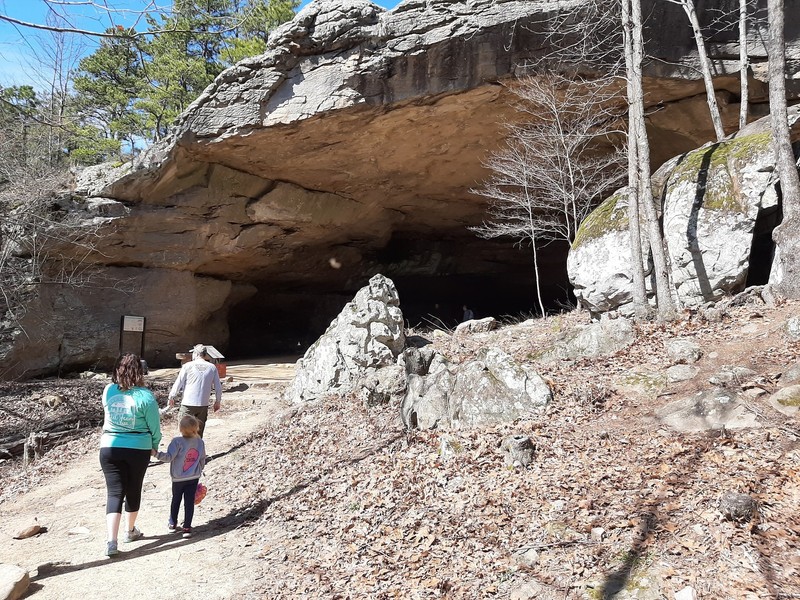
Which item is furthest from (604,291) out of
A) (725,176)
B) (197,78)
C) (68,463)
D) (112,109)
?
(112,109)

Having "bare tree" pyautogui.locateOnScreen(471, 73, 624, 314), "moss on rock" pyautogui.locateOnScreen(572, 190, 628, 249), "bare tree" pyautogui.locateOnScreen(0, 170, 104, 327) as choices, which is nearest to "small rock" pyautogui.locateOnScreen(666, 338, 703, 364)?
"moss on rock" pyautogui.locateOnScreen(572, 190, 628, 249)

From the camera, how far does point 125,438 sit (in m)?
4.56

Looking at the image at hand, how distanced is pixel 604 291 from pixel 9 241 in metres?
14.9

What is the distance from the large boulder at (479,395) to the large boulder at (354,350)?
294cm

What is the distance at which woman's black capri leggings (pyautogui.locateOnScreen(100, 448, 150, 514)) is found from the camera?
4.52 metres

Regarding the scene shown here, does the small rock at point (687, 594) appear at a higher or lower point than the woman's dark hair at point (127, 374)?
lower

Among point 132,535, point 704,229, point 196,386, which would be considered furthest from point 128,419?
point 704,229

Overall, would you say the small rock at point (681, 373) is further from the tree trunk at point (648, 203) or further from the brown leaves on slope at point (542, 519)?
the tree trunk at point (648, 203)

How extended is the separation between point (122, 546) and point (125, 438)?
1.17 m

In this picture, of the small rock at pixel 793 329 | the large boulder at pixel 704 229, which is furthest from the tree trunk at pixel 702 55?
the small rock at pixel 793 329

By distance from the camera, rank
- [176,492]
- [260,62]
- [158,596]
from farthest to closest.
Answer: [260,62]
[176,492]
[158,596]

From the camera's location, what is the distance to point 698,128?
14367 mm

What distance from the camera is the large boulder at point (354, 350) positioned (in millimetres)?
10156

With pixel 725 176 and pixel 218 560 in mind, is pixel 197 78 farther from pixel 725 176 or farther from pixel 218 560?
pixel 218 560
